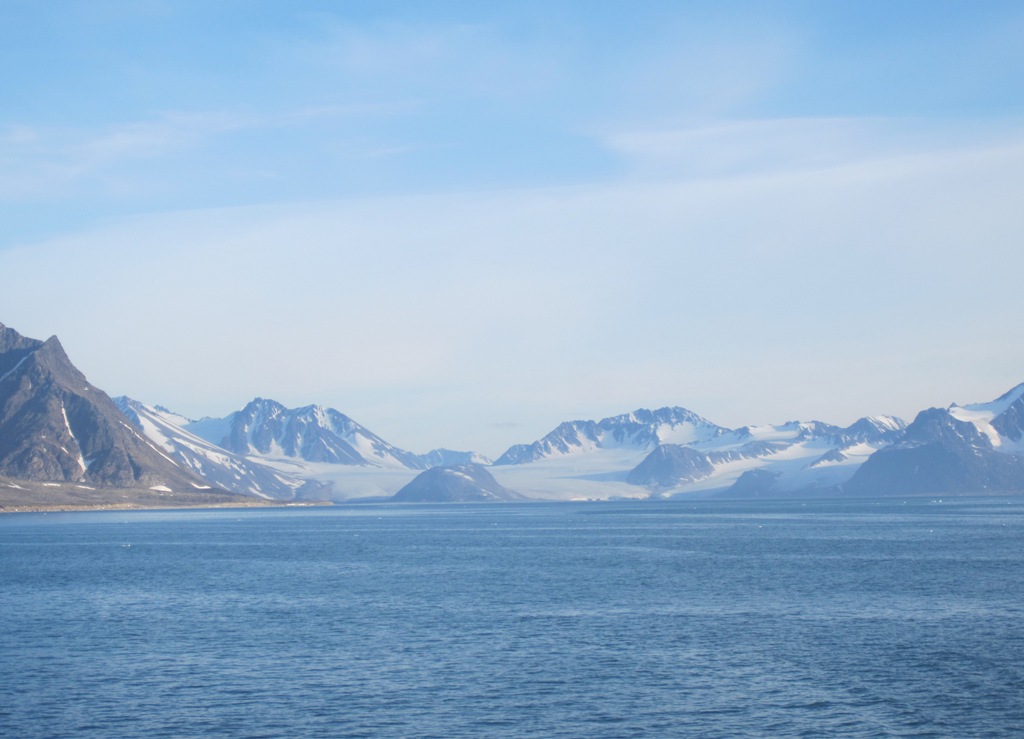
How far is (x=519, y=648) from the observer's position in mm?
49562

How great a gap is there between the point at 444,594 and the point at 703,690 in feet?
109

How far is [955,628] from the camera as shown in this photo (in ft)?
175

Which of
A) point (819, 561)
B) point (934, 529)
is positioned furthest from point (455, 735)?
point (934, 529)

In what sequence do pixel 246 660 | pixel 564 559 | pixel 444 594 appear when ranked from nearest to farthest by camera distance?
pixel 246 660, pixel 444 594, pixel 564 559

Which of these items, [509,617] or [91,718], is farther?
[509,617]

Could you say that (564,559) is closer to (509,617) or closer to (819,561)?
(819,561)

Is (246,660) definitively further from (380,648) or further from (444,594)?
(444,594)

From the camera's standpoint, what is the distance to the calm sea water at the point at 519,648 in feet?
121

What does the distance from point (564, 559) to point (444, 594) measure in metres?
32.2

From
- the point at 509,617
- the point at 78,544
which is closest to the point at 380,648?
the point at 509,617

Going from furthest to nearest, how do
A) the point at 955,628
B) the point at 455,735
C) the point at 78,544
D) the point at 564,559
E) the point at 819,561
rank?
1. the point at 78,544
2. the point at 564,559
3. the point at 819,561
4. the point at 955,628
5. the point at 455,735

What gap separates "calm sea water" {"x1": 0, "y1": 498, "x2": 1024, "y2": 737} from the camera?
1447 inches

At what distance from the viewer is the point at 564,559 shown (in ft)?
336

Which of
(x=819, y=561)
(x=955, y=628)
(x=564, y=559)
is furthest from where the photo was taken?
(x=564, y=559)
